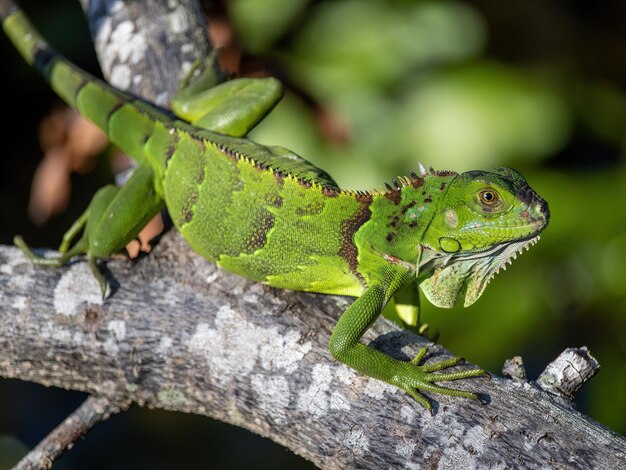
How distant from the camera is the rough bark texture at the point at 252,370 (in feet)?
8.17

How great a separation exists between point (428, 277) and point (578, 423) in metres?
0.94

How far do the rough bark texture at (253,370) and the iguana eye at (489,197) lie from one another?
2.00 feet

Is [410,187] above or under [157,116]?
under

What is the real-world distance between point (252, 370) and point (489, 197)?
1.12 metres

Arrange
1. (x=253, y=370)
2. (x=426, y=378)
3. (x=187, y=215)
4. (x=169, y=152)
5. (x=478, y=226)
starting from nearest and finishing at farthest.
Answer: (x=426, y=378), (x=253, y=370), (x=478, y=226), (x=187, y=215), (x=169, y=152)

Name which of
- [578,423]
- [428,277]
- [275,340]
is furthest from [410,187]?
[578,423]

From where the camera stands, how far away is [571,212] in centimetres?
461

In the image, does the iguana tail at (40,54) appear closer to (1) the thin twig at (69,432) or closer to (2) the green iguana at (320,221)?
(2) the green iguana at (320,221)

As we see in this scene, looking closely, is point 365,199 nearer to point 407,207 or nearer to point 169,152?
point 407,207

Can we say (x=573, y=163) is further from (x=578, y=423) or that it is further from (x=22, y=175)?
(x=22, y=175)

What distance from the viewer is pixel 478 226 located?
9.79 ft

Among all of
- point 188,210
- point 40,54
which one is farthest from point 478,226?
point 40,54

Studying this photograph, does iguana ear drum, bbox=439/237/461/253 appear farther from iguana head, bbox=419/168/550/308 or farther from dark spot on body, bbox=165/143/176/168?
dark spot on body, bbox=165/143/176/168

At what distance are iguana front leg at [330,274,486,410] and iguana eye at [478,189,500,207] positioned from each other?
61cm
